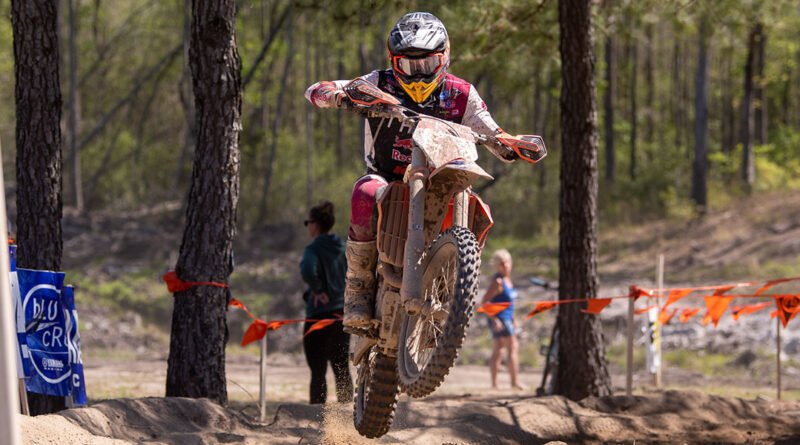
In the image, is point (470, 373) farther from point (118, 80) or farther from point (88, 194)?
point (118, 80)

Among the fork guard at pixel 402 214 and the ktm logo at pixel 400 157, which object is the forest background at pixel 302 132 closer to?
the ktm logo at pixel 400 157

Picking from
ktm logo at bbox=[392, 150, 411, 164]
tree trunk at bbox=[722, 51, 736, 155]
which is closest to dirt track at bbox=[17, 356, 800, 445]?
ktm logo at bbox=[392, 150, 411, 164]

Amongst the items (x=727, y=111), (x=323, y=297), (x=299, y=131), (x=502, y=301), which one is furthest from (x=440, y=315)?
(x=727, y=111)

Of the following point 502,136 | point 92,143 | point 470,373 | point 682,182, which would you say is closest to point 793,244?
point 682,182

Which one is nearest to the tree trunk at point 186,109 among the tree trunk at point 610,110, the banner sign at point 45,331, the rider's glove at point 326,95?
the tree trunk at point 610,110

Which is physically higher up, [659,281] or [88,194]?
[88,194]

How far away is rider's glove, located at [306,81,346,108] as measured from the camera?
536 cm

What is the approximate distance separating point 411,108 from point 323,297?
3459 millimetres

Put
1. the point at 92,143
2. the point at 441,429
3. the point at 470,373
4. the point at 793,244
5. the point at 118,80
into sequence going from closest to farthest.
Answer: the point at 441,429, the point at 470,373, the point at 793,244, the point at 92,143, the point at 118,80

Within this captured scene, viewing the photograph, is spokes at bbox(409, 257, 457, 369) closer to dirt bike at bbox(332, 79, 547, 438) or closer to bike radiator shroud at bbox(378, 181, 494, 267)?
dirt bike at bbox(332, 79, 547, 438)

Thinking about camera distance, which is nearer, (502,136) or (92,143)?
(502,136)

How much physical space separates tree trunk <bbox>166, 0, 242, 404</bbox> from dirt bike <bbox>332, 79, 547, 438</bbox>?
7.08ft

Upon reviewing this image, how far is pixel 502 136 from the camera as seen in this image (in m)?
5.29

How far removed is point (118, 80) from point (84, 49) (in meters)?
1.73
